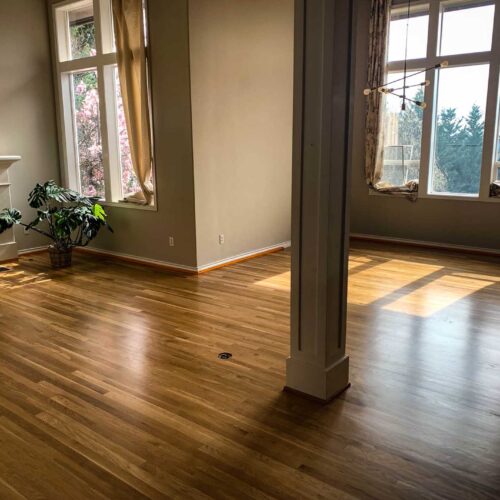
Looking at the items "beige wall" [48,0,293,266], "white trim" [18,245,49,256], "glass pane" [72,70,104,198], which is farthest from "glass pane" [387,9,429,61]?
"white trim" [18,245,49,256]

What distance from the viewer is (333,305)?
2846mm

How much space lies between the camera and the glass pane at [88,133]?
650 cm

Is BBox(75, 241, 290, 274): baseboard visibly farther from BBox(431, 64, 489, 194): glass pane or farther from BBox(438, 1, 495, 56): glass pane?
BBox(438, 1, 495, 56): glass pane

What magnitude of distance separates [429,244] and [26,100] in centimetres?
545

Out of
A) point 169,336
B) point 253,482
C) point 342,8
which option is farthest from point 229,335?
point 342,8

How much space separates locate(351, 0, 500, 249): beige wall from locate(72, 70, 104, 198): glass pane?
3439mm

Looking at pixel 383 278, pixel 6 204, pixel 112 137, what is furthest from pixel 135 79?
pixel 383 278

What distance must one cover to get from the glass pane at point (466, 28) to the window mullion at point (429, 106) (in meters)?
0.09

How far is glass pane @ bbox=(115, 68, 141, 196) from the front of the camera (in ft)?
20.4

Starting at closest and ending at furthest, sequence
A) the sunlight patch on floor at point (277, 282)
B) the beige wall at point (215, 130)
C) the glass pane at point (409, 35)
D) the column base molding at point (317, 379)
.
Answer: the column base molding at point (317, 379) → the sunlight patch on floor at point (277, 282) → the beige wall at point (215, 130) → the glass pane at point (409, 35)

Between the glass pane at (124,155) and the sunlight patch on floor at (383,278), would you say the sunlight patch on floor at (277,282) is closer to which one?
the sunlight patch on floor at (383,278)

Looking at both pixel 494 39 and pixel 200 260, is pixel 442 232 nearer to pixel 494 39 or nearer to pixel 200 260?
pixel 494 39

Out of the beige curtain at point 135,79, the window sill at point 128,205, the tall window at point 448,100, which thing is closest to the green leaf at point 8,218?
the window sill at point 128,205

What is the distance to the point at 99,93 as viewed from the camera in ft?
20.5
